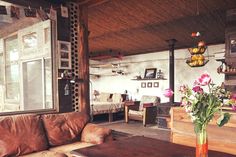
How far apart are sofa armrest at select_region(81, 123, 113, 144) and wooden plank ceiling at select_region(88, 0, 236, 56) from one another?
2102mm

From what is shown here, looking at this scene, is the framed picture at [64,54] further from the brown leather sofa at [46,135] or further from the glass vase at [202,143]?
the glass vase at [202,143]

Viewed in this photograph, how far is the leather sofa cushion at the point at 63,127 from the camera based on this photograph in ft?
9.48

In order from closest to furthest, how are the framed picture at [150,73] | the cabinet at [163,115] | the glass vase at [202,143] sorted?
the glass vase at [202,143]
the cabinet at [163,115]
the framed picture at [150,73]

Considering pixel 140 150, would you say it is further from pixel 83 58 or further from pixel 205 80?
pixel 83 58

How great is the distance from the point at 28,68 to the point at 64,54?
67 centimetres

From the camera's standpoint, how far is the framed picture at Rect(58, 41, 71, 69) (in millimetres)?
3531

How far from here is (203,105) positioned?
1.46 m

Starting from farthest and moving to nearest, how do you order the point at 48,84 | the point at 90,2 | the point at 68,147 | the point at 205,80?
the point at 90,2
the point at 48,84
the point at 68,147
the point at 205,80

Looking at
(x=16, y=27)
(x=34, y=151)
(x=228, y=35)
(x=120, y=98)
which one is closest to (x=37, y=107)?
(x=34, y=151)

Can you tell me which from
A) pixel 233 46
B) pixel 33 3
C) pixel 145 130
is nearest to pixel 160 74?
pixel 145 130

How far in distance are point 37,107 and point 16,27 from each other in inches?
51.6

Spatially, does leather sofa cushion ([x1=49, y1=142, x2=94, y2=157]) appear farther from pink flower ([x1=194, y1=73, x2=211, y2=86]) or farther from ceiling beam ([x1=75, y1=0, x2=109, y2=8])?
ceiling beam ([x1=75, y1=0, x2=109, y2=8])

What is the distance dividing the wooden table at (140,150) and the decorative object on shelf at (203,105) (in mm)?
281

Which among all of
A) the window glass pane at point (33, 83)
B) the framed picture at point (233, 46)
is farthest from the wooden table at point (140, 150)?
→ the framed picture at point (233, 46)
